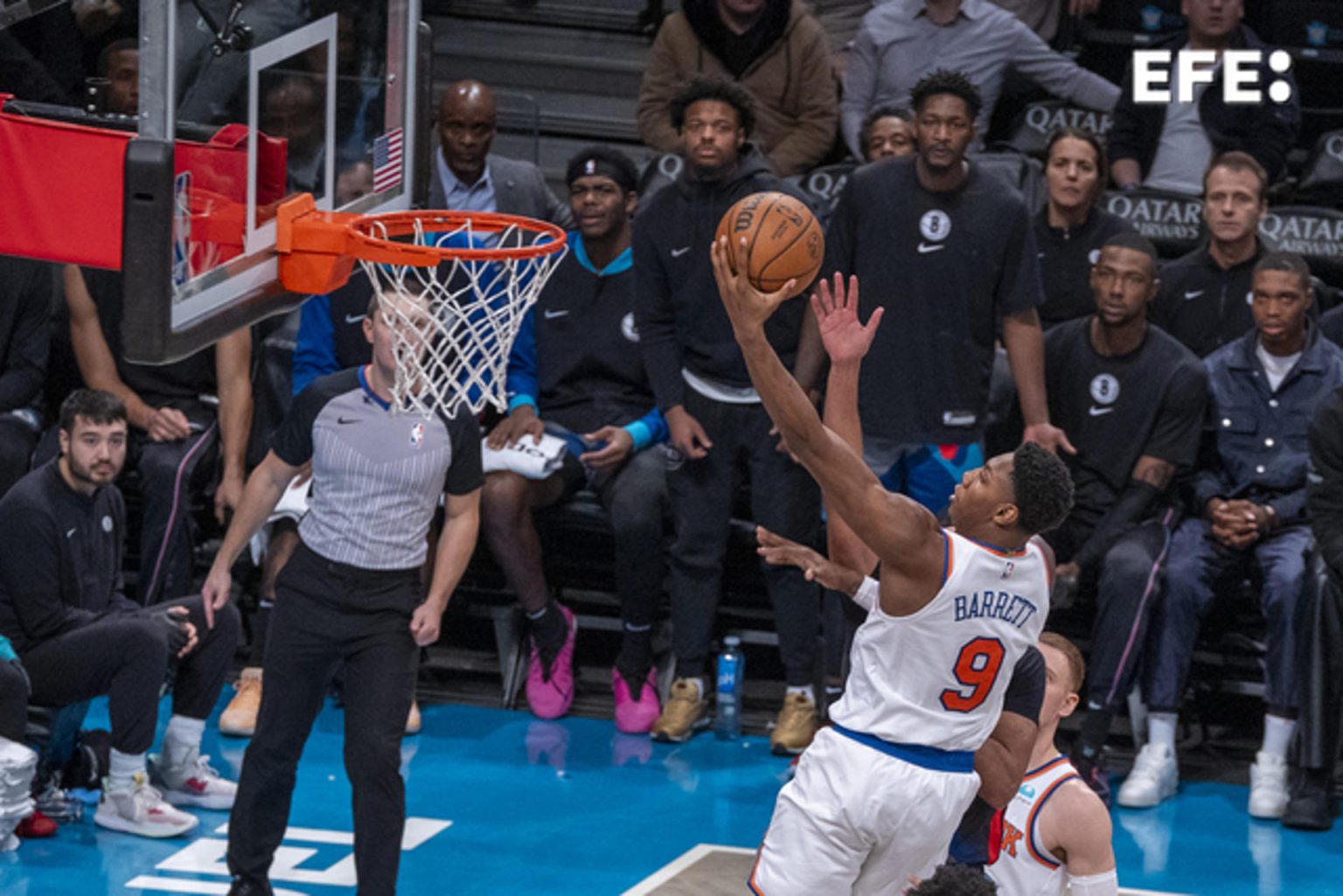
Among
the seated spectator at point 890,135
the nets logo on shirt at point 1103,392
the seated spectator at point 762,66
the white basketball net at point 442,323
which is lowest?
the nets logo on shirt at point 1103,392

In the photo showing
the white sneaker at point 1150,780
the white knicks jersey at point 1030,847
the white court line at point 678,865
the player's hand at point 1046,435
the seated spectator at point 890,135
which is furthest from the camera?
the seated spectator at point 890,135

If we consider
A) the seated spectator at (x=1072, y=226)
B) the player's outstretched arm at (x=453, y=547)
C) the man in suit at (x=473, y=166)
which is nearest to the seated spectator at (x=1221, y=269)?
the seated spectator at (x=1072, y=226)

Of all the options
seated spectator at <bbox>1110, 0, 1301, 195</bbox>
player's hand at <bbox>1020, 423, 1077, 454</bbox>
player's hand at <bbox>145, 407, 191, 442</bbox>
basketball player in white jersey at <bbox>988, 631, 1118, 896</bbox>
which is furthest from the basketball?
seated spectator at <bbox>1110, 0, 1301, 195</bbox>

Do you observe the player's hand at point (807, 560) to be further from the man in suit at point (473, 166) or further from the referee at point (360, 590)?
the man in suit at point (473, 166)

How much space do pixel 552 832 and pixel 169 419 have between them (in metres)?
2.83

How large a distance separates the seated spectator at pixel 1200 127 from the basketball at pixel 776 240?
15.8ft

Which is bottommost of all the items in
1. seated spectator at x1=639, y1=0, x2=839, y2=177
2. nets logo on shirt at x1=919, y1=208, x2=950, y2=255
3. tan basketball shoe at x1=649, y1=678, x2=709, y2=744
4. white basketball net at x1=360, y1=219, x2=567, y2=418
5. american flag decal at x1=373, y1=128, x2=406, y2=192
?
tan basketball shoe at x1=649, y1=678, x2=709, y2=744

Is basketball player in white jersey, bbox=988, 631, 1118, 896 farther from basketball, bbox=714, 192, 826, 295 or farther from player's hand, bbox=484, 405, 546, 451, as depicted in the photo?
player's hand, bbox=484, 405, 546, 451

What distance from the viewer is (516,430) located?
29.0 feet

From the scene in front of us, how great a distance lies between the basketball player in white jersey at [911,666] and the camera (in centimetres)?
466

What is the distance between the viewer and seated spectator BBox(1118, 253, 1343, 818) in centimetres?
796

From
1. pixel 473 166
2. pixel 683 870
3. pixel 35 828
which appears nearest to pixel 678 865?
pixel 683 870

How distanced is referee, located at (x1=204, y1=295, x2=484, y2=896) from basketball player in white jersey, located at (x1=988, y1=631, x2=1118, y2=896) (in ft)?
6.87

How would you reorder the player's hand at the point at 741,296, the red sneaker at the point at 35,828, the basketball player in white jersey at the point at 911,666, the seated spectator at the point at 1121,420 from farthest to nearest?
the seated spectator at the point at 1121,420, the red sneaker at the point at 35,828, the basketball player in white jersey at the point at 911,666, the player's hand at the point at 741,296
